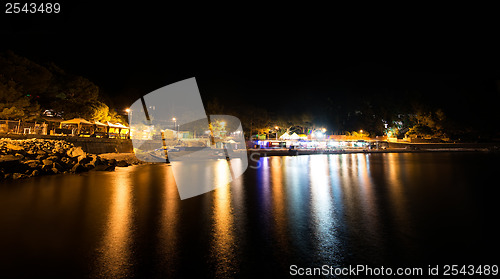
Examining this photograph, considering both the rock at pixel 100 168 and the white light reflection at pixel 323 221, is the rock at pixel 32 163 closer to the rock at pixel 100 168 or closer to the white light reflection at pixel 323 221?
the rock at pixel 100 168

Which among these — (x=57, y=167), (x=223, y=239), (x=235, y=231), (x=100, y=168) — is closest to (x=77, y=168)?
(x=57, y=167)

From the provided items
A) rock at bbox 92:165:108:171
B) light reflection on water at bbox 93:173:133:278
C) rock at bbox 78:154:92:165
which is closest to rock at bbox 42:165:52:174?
rock at bbox 78:154:92:165

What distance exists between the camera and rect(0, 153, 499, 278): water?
11.7 ft

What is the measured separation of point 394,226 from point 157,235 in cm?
433

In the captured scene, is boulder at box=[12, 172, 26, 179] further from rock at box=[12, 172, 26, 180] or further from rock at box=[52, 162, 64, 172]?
rock at box=[52, 162, 64, 172]

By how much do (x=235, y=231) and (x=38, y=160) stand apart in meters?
14.5

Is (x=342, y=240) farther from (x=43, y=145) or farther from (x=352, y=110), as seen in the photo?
(x=352, y=110)

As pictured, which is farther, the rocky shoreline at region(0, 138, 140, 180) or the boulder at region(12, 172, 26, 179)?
the rocky shoreline at region(0, 138, 140, 180)

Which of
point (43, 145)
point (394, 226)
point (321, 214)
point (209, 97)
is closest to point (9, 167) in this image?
point (43, 145)

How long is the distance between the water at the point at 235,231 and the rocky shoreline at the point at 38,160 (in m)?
5.26

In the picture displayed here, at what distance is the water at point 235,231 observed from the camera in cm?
356

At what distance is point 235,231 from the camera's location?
4926 millimetres

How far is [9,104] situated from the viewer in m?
20.2

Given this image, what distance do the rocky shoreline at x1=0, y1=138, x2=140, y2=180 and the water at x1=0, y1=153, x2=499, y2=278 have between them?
526 centimetres
